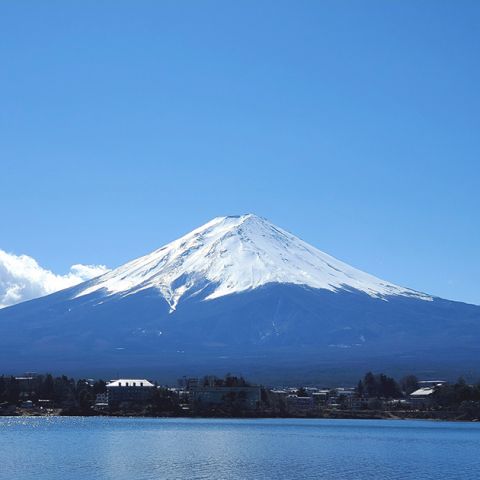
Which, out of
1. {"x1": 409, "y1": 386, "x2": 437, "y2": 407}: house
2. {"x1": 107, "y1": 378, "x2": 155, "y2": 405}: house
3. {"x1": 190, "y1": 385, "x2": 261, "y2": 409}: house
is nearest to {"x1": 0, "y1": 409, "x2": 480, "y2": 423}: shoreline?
{"x1": 190, "y1": 385, "x2": 261, "y2": 409}: house

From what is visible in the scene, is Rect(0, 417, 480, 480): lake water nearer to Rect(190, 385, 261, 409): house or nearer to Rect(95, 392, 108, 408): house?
Rect(190, 385, 261, 409): house

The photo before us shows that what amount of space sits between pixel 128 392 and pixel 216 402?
34.5 ft

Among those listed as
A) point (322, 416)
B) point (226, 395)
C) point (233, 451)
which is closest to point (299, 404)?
point (322, 416)

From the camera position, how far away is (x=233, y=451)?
163ft

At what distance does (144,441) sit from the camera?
Answer: 55.3 meters

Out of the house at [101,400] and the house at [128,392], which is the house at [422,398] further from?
the house at [101,400]

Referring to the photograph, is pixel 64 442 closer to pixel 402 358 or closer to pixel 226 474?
pixel 226 474

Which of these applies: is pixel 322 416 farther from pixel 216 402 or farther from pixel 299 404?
pixel 216 402

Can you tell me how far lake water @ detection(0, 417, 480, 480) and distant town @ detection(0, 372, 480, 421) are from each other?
11239 mm

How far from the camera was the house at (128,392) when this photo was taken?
3602 inches

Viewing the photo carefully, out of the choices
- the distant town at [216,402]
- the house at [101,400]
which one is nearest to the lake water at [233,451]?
the distant town at [216,402]

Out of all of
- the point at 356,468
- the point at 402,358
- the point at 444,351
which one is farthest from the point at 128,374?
the point at 356,468

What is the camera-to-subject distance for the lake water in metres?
41.1

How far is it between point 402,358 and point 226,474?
462 ft
